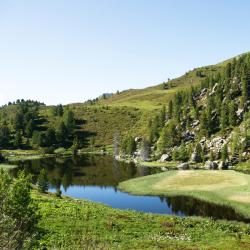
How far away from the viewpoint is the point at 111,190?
4397 inches

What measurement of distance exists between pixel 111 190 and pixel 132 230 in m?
55.1

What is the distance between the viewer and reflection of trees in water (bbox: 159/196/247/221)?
75256 millimetres

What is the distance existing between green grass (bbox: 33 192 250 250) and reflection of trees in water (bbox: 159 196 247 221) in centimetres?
709

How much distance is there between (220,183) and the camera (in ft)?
340

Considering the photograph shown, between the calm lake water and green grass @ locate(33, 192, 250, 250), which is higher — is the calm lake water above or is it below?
below

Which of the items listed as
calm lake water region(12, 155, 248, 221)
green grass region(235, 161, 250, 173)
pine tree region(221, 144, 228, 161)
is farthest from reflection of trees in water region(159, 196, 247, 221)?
pine tree region(221, 144, 228, 161)

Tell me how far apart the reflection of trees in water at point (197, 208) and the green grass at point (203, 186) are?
6.09 feet

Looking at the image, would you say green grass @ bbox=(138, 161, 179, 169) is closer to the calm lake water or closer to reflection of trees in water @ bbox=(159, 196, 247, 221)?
the calm lake water

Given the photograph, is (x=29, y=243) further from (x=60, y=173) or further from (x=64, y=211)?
(x=60, y=173)

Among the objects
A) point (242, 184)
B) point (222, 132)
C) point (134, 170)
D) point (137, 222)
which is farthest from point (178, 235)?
point (222, 132)

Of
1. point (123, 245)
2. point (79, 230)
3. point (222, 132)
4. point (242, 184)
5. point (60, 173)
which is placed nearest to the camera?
point (123, 245)

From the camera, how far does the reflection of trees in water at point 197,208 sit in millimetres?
75256

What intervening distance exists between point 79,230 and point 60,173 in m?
97.5

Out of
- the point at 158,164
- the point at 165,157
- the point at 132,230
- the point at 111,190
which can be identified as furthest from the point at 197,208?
the point at 165,157
